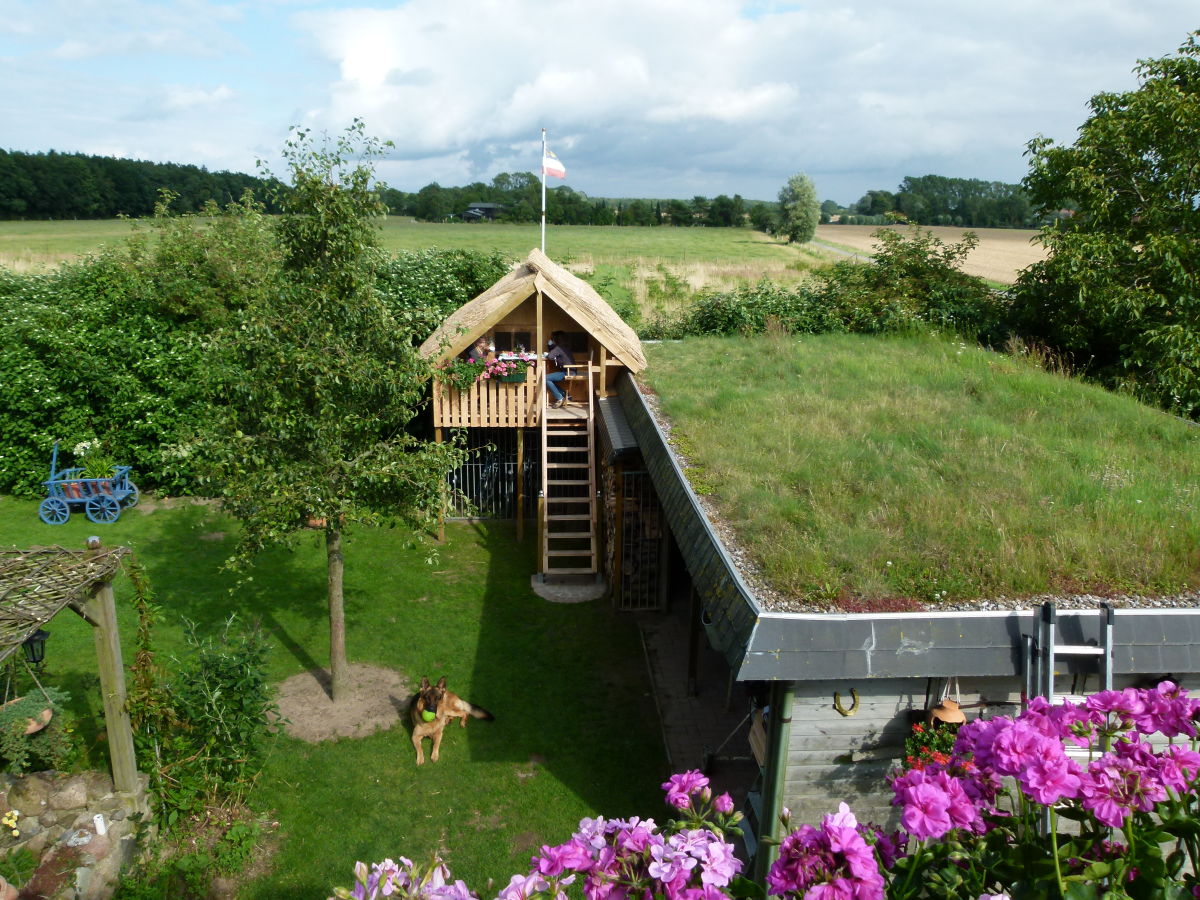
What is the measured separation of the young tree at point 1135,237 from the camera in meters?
16.0

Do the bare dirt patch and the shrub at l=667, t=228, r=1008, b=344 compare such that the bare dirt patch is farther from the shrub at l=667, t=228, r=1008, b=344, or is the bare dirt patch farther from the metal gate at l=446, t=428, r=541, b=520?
the shrub at l=667, t=228, r=1008, b=344

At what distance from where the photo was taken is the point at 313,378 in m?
9.27

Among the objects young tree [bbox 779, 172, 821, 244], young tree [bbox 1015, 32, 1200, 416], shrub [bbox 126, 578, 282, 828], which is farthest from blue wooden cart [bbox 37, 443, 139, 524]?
young tree [bbox 779, 172, 821, 244]

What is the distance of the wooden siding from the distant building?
183 ft

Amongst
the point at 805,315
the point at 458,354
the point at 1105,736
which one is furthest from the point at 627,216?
the point at 1105,736

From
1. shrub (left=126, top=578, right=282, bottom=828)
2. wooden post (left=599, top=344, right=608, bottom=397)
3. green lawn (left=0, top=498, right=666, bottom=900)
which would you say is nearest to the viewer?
shrub (left=126, top=578, right=282, bottom=828)

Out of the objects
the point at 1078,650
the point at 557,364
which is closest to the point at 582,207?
the point at 557,364

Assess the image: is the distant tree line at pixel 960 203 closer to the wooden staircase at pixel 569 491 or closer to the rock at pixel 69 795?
the wooden staircase at pixel 569 491

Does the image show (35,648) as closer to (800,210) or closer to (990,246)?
(990,246)

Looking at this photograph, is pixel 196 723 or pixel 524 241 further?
pixel 524 241

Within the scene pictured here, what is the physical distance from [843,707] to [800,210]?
61.8m

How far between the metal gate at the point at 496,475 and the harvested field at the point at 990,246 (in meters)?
14.4

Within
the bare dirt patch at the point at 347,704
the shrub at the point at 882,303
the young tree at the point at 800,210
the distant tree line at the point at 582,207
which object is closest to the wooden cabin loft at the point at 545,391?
the bare dirt patch at the point at 347,704

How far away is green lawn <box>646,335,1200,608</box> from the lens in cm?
684
